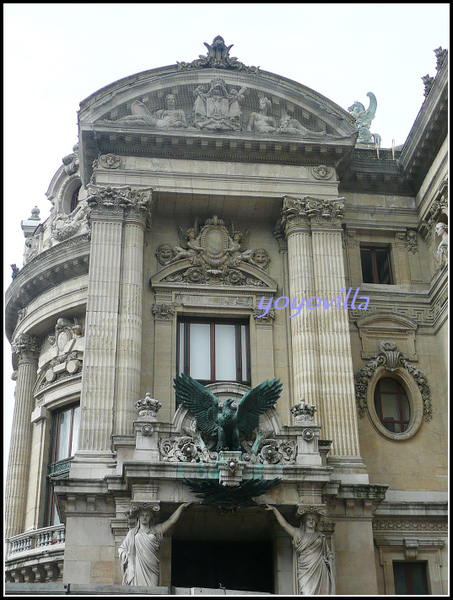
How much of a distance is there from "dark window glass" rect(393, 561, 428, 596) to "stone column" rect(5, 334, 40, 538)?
1569cm

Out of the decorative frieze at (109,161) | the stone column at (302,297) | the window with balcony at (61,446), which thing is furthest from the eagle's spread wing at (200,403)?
the window with balcony at (61,446)

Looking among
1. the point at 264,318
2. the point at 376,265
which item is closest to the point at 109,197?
the point at 264,318

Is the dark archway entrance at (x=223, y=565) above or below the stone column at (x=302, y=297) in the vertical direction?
below

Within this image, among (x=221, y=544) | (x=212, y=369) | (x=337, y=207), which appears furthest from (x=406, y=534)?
(x=337, y=207)

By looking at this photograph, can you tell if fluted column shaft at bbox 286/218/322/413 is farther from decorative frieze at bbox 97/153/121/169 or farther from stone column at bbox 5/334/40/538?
stone column at bbox 5/334/40/538

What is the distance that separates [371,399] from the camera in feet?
96.4

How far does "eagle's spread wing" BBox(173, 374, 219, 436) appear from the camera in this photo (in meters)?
24.7

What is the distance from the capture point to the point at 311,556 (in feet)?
77.3

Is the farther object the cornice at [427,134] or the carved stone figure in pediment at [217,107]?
the carved stone figure in pediment at [217,107]

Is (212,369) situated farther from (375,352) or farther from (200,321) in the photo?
(375,352)

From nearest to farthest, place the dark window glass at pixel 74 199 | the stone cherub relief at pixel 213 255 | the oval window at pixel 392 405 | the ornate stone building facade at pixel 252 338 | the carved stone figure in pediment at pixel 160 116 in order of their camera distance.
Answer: the ornate stone building facade at pixel 252 338
the oval window at pixel 392 405
the stone cherub relief at pixel 213 255
the carved stone figure in pediment at pixel 160 116
the dark window glass at pixel 74 199

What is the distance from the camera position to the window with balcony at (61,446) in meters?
34.1

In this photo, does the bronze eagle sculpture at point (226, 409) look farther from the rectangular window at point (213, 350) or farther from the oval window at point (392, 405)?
the oval window at point (392, 405)

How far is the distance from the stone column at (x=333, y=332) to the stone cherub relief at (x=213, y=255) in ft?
7.12
